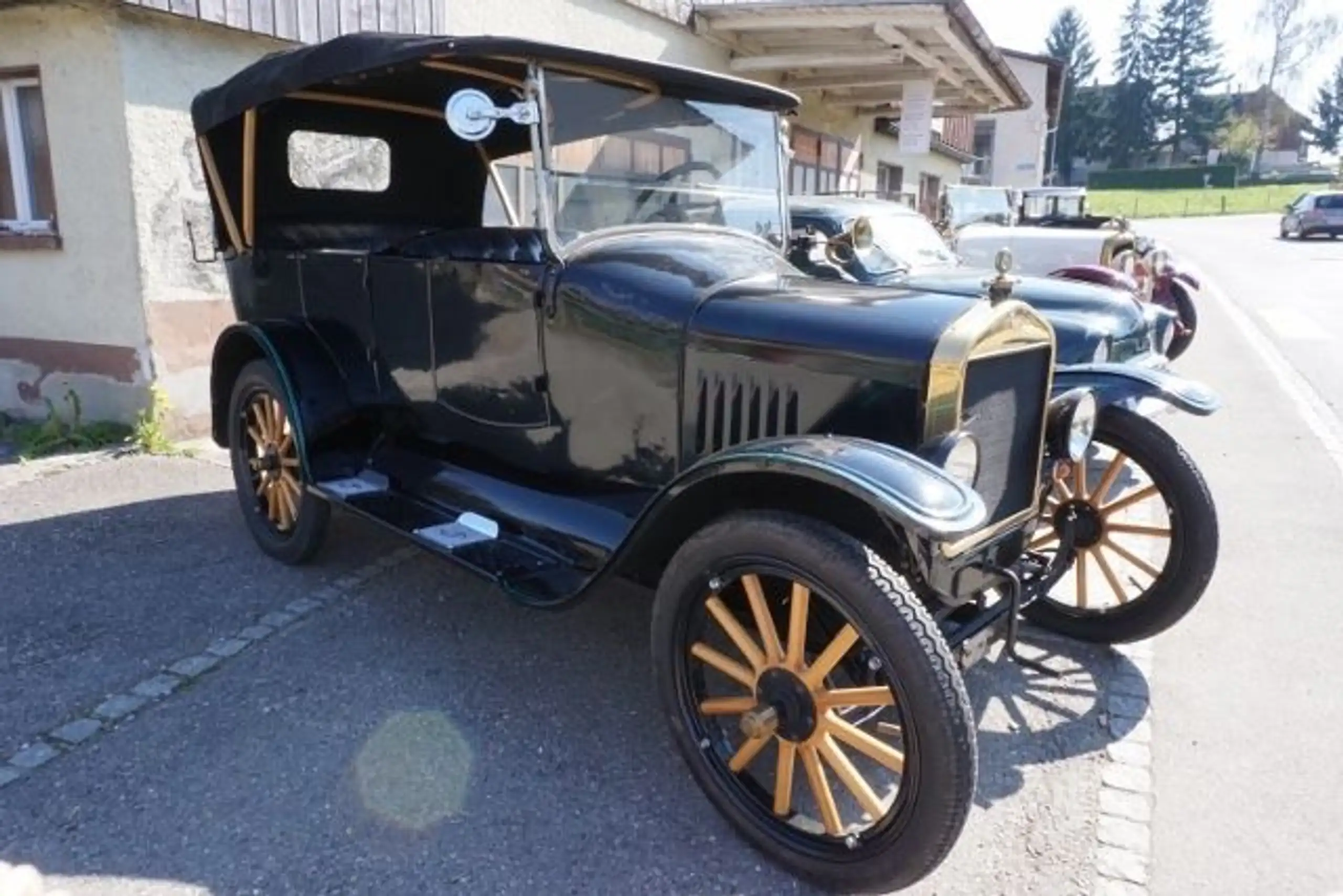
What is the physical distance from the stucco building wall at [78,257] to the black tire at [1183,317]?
7.88 m

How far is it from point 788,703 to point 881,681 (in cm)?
24

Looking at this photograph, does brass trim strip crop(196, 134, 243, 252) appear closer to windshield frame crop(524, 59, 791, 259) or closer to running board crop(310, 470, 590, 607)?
running board crop(310, 470, 590, 607)

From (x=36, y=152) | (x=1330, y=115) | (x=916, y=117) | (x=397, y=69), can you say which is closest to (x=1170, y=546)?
(x=397, y=69)

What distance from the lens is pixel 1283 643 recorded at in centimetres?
347

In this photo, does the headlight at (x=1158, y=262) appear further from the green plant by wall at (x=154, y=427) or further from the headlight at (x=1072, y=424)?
the green plant by wall at (x=154, y=427)

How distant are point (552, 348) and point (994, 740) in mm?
1832

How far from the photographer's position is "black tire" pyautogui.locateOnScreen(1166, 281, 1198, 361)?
8508 millimetres

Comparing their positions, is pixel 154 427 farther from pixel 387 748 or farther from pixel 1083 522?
pixel 1083 522

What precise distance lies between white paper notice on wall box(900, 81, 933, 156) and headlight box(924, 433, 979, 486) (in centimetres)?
933

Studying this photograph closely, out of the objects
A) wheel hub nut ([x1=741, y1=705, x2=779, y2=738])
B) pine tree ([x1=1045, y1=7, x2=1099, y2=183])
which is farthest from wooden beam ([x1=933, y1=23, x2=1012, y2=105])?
pine tree ([x1=1045, y1=7, x2=1099, y2=183])

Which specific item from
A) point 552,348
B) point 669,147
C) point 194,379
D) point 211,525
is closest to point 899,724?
point 552,348

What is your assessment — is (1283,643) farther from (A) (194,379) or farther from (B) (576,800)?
(A) (194,379)

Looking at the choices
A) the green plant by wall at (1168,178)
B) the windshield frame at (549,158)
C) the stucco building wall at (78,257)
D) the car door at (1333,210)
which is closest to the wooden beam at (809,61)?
the stucco building wall at (78,257)

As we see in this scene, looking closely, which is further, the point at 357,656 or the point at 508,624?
the point at 508,624
